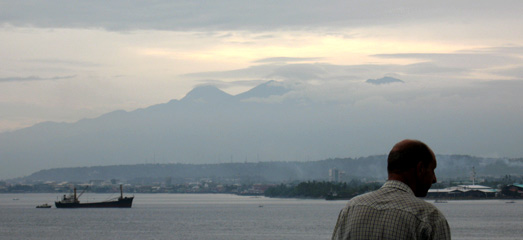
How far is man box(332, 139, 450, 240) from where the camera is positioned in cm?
504

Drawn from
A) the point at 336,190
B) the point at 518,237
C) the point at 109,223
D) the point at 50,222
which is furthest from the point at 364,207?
the point at 336,190

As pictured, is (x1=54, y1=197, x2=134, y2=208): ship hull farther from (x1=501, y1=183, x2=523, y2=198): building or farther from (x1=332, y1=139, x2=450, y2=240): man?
(x1=332, y1=139, x2=450, y2=240): man

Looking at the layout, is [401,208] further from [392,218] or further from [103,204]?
[103,204]

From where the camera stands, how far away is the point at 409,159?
5246mm

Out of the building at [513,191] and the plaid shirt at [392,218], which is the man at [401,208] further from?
the building at [513,191]

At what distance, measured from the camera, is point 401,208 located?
5.12 metres

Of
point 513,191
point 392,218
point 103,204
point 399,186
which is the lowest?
point 392,218

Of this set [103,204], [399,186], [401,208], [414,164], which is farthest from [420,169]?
[103,204]

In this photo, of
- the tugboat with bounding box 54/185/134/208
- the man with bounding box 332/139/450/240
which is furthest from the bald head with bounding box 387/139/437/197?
the tugboat with bounding box 54/185/134/208

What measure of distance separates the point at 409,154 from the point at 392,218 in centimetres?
40

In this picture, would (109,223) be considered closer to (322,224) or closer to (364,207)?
(322,224)

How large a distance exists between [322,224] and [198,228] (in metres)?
12.7

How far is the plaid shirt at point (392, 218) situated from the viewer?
5.02 meters

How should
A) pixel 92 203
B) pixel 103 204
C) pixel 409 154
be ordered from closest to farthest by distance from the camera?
pixel 409 154, pixel 92 203, pixel 103 204
